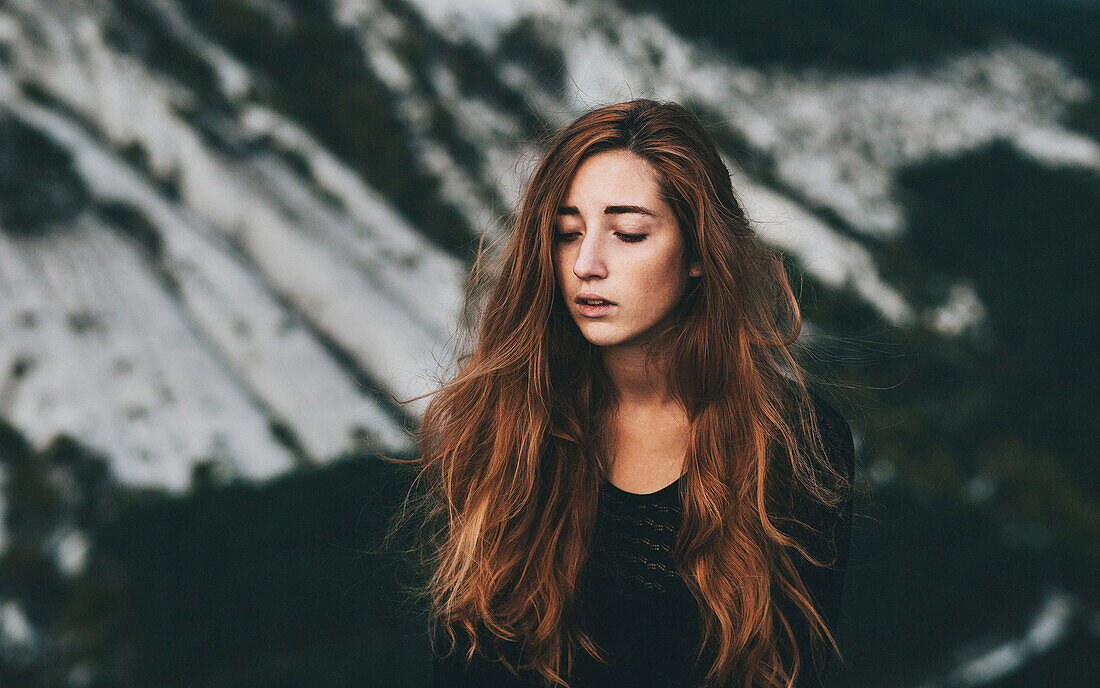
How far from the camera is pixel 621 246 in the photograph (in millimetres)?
1096

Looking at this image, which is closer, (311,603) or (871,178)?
(311,603)

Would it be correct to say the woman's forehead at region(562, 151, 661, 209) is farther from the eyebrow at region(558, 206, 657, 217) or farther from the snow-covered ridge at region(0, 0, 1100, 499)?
the snow-covered ridge at region(0, 0, 1100, 499)

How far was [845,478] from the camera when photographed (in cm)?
117

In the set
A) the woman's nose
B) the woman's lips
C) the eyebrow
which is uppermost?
the eyebrow

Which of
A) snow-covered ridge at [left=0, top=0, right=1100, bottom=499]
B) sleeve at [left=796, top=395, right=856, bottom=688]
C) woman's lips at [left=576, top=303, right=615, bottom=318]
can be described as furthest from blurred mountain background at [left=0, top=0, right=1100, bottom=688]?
sleeve at [left=796, top=395, right=856, bottom=688]

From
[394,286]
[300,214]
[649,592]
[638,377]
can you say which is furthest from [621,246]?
[300,214]

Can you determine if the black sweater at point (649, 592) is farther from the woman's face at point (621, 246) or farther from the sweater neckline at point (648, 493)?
the woman's face at point (621, 246)

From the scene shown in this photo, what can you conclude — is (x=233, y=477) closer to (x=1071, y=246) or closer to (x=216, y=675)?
(x=216, y=675)

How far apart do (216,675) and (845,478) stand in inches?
76.0

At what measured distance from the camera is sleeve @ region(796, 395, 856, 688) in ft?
3.82

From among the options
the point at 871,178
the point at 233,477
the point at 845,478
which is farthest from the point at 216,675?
the point at 871,178

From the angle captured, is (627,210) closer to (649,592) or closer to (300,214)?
(649,592)

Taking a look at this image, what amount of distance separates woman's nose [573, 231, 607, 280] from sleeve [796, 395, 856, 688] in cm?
46

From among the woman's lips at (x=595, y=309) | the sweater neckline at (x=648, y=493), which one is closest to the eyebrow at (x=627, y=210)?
the woman's lips at (x=595, y=309)
